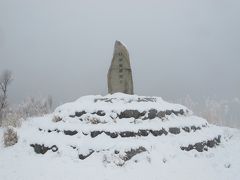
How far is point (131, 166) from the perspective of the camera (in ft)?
37.8

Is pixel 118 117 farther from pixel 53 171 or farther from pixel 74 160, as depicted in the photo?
pixel 53 171


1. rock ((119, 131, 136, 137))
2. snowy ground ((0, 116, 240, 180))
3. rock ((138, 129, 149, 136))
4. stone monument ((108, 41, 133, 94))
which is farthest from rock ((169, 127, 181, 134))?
stone monument ((108, 41, 133, 94))

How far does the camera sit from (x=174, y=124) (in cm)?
1515

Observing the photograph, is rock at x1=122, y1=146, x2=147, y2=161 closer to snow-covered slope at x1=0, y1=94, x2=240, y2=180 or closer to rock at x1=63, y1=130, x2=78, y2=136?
snow-covered slope at x1=0, y1=94, x2=240, y2=180

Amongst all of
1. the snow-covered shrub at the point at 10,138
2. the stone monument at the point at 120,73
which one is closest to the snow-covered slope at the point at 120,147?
the snow-covered shrub at the point at 10,138

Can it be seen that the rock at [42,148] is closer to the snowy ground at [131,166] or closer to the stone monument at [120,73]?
the snowy ground at [131,166]

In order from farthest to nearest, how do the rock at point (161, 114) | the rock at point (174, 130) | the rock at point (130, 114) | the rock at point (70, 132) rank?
the rock at point (161, 114) → the rock at point (130, 114) → the rock at point (174, 130) → the rock at point (70, 132)

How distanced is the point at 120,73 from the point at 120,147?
774 cm

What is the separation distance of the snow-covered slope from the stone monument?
1.80 metres

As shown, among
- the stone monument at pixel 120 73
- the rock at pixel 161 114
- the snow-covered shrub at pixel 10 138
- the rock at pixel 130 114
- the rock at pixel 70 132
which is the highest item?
the stone monument at pixel 120 73

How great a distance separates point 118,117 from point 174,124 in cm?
292

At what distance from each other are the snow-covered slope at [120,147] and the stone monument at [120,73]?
1804 millimetres

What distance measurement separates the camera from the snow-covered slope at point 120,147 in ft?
37.2

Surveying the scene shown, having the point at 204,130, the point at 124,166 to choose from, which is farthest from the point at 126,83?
the point at 124,166
